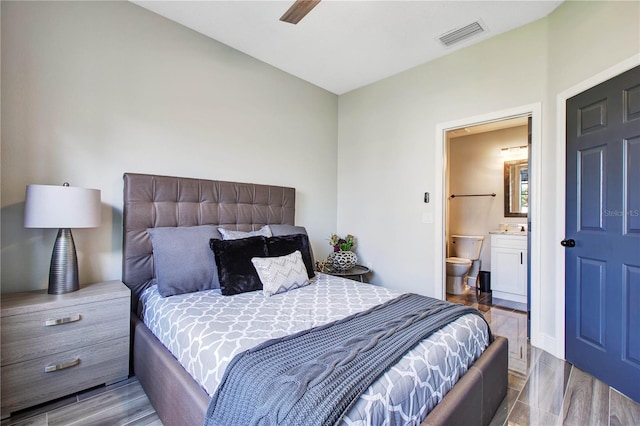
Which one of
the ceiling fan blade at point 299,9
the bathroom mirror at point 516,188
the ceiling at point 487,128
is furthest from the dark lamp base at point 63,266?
the bathroom mirror at point 516,188

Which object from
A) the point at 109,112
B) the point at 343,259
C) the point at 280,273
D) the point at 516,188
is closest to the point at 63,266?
the point at 109,112

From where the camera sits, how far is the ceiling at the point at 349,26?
95.3 inches

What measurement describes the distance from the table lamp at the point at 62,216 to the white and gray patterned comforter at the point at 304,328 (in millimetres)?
500

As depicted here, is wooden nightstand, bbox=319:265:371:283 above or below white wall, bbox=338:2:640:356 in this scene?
below

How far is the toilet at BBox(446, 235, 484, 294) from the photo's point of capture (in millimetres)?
4328

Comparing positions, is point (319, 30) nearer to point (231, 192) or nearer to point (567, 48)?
point (231, 192)

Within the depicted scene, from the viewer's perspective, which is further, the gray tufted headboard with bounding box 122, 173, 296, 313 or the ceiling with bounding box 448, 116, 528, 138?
the ceiling with bounding box 448, 116, 528, 138

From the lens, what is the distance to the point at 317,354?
122 cm

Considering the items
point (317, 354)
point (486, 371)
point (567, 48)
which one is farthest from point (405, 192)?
point (317, 354)

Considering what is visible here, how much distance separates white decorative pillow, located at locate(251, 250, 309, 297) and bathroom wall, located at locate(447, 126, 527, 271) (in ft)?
12.1

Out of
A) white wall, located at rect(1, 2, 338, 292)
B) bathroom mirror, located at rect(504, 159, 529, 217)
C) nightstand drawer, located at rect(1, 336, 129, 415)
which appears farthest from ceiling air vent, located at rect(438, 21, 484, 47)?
nightstand drawer, located at rect(1, 336, 129, 415)

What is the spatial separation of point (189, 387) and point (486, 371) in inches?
59.2

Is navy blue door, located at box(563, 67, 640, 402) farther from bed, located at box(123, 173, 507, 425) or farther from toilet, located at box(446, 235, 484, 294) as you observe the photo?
toilet, located at box(446, 235, 484, 294)

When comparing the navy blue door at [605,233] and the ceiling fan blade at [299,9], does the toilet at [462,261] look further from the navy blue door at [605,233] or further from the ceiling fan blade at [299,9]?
the ceiling fan blade at [299,9]
